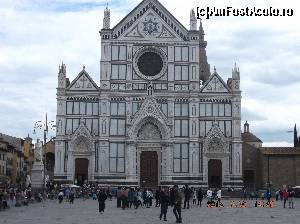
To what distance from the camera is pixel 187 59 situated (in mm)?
66688

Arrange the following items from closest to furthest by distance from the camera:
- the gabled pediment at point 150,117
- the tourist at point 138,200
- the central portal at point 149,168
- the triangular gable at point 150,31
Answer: the tourist at point 138,200 → the gabled pediment at point 150,117 → the central portal at point 149,168 → the triangular gable at point 150,31

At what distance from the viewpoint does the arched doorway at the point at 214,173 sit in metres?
65.4

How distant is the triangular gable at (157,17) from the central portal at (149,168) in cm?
1306

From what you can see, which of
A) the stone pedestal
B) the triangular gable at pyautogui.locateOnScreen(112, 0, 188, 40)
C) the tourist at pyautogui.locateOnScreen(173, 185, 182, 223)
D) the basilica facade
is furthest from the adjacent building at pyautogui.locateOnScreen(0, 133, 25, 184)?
the tourist at pyautogui.locateOnScreen(173, 185, 182, 223)

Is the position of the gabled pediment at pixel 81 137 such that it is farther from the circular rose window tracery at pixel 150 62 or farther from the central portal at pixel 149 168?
the circular rose window tracery at pixel 150 62

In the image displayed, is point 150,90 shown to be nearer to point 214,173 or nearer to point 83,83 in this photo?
point 83,83

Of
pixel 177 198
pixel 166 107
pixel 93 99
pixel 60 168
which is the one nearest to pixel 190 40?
pixel 166 107

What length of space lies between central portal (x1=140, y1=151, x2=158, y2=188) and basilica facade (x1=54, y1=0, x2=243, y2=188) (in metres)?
0.11

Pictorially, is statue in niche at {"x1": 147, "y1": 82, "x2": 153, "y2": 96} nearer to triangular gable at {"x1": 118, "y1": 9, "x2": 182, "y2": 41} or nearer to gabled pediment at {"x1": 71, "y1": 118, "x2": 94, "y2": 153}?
triangular gable at {"x1": 118, "y1": 9, "x2": 182, "y2": 41}

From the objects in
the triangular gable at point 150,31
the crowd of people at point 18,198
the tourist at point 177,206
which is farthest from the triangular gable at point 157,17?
the tourist at point 177,206

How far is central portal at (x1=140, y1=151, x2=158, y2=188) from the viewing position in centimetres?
6600

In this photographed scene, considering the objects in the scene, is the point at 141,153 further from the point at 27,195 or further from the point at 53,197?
the point at 27,195

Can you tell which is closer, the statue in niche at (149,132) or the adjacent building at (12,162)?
the statue in niche at (149,132)

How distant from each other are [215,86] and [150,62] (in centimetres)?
742
